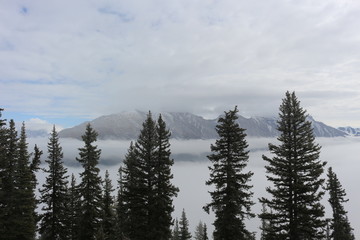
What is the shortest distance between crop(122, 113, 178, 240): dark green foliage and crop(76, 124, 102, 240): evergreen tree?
5660 millimetres

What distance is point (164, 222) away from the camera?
85.9ft

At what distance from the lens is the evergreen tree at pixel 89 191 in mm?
30188

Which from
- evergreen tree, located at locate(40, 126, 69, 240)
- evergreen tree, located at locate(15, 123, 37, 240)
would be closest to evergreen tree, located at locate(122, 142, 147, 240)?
evergreen tree, located at locate(15, 123, 37, 240)

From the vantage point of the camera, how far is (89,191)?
3025 centimetres

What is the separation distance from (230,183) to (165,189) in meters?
6.60

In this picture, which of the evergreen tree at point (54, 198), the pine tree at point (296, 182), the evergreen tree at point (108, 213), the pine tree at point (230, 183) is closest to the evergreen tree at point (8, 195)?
the evergreen tree at point (54, 198)

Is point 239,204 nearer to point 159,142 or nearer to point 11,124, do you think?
point 159,142

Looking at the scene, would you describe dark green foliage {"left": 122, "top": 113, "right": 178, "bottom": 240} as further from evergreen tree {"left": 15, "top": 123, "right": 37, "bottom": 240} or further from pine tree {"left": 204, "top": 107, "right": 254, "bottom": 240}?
evergreen tree {"left": 15, "top": 123, "right": 37, "bottom": 240}

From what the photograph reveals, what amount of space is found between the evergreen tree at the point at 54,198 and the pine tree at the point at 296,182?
23887 millimetres

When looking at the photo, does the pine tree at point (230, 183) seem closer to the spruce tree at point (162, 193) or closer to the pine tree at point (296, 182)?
the pine tree at point (296, 182)

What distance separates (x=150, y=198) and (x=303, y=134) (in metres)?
14.7

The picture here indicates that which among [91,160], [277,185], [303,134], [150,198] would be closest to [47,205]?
[91,160]

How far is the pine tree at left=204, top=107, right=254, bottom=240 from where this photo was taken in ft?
73.7

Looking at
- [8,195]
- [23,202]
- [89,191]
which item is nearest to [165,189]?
[89,191]
